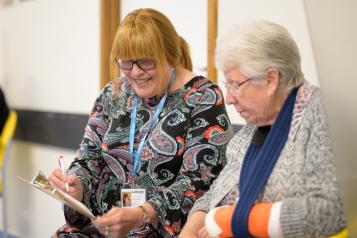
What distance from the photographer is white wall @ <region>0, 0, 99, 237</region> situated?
3848mm

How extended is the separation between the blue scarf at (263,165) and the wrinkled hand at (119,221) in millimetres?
490

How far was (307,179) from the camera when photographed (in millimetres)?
1434

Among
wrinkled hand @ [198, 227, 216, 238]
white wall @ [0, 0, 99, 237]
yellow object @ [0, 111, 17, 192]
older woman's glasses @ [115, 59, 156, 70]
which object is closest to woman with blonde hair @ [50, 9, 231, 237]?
older woman's glasses @ [115, 59, 156, 70]

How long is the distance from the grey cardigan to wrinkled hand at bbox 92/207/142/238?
553 millimetres

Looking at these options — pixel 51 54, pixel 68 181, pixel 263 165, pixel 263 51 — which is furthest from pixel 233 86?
pixel 51 54

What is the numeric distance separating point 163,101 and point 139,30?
1.01 ft

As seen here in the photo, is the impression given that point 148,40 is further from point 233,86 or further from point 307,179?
point 307,179

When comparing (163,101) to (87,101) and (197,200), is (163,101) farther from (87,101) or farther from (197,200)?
(87,101)

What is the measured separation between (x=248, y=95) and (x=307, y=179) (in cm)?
33

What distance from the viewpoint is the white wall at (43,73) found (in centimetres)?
385

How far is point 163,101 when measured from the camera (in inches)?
82.0

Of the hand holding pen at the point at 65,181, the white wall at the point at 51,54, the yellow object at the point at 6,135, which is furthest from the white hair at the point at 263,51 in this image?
the yellow object at the point at 6,135

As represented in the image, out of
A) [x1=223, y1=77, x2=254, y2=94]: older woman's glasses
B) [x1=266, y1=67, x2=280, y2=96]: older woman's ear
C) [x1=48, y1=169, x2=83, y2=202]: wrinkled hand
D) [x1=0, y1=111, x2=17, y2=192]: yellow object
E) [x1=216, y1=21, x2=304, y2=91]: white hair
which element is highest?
[x1=216, y1=21, x2=304, y2=91]: white hair

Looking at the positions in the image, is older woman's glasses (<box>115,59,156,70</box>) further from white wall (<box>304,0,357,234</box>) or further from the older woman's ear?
white wall (<box>304,0,357,234</box>)
